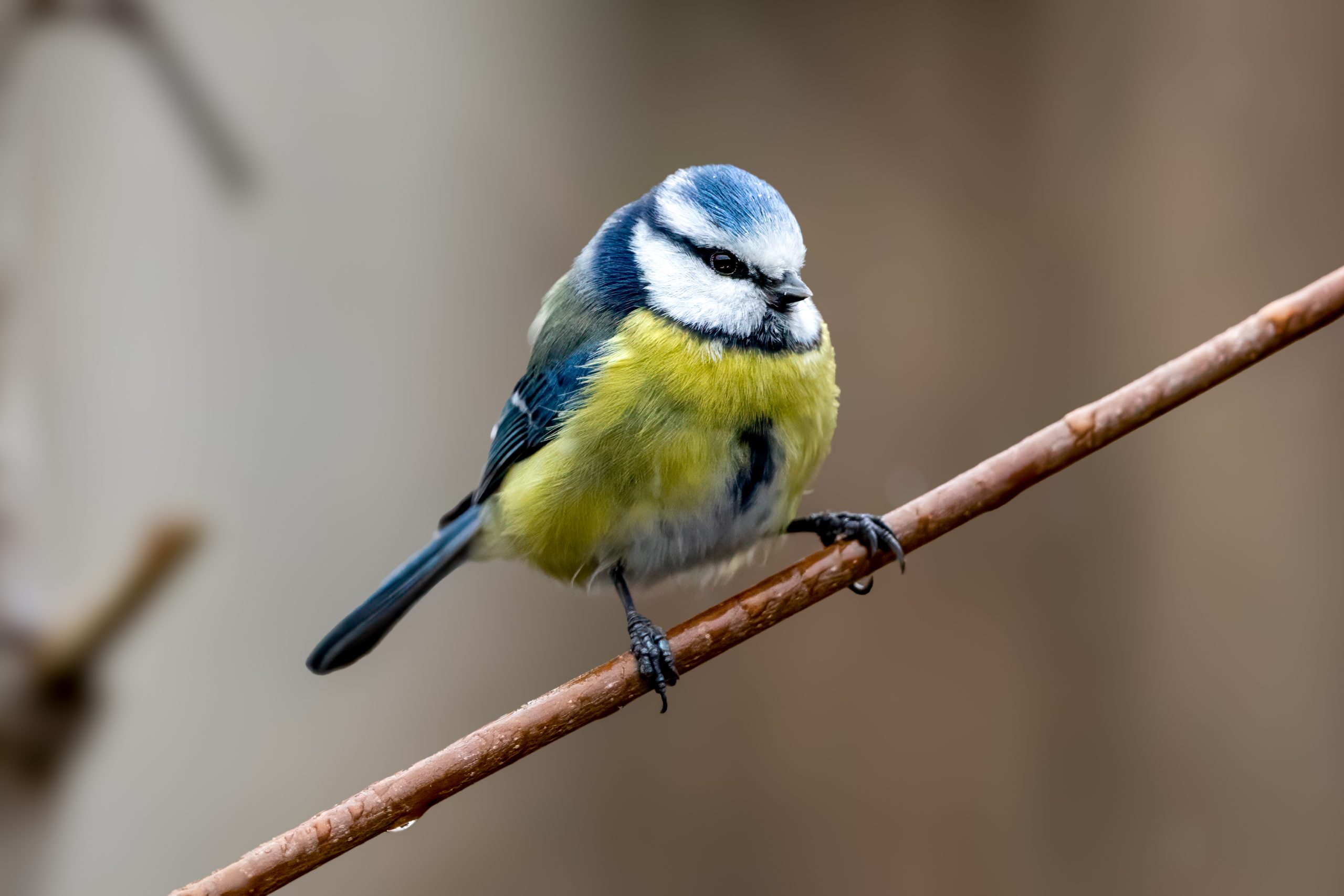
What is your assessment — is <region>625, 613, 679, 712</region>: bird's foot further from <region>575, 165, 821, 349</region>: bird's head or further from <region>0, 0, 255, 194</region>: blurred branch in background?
<region>0, 0, 255, 194</region>: blurred branch in background

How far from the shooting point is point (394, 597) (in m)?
1.07

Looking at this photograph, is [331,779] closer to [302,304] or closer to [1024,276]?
[302,304]

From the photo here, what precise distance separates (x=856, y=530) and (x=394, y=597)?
469 mm

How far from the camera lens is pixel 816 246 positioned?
57.6 inches

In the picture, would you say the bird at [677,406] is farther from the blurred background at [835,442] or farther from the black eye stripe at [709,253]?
the blurred background at [835,442]

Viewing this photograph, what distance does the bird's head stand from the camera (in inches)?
34.1

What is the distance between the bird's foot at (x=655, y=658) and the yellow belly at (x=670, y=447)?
111 mm

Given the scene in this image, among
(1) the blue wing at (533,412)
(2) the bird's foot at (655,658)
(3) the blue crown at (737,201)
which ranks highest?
(3) the blue crown at (737,201)

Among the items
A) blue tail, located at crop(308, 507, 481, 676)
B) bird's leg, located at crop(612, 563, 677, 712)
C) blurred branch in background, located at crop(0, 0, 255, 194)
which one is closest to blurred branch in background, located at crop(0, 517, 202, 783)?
blue tail, located at crop(308, 507, 481, 676)

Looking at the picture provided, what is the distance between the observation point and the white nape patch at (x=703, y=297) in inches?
35.7

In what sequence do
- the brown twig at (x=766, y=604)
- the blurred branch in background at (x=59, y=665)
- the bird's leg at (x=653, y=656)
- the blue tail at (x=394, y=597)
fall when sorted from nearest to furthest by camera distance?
the brown twig at (x=766, y=604) < the bird's leg at (x=653, y=656) < the blurred branch in background at (x=59, y=665) < the blue tail at (x=394, y=597)

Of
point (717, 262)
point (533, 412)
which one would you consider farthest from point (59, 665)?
point (717, 262)

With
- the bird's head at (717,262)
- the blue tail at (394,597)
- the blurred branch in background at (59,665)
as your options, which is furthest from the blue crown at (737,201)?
the blurred branch in background at (59,665)

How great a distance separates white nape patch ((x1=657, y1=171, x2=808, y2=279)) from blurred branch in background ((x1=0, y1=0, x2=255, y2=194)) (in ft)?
2.00
